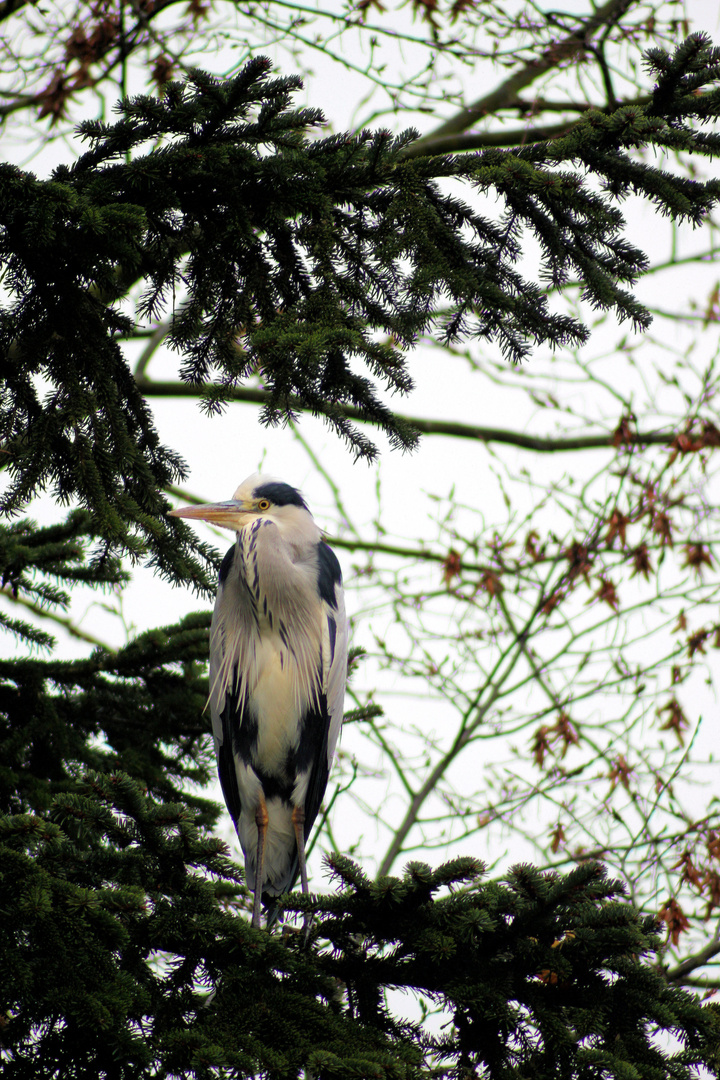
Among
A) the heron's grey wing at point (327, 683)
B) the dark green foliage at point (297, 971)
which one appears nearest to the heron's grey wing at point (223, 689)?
the heron's grey wing at point (327, 683)

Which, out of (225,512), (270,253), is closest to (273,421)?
(270,253)

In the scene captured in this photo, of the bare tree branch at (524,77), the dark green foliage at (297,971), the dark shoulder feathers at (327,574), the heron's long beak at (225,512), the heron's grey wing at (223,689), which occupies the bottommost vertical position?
the dark green foliage at (297,971)

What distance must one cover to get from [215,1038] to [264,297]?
1756 millimetres

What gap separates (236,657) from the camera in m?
3.13

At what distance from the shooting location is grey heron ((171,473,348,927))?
3064mm

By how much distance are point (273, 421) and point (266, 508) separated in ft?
3.16

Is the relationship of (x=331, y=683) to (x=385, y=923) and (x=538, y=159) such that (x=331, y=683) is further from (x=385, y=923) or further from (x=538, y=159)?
(x=538, y=159)

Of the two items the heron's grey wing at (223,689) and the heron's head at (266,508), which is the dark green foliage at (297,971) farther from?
the heron's head at (266,508)

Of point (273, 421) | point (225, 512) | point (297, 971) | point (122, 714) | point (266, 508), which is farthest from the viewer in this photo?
point (122, 714)

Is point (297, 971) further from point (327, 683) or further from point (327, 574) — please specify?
point (327, 574)

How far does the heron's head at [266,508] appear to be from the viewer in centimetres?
305

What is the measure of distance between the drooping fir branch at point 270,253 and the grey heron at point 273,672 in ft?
1.62

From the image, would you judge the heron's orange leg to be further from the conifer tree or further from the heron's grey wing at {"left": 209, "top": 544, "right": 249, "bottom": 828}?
the conifer tree

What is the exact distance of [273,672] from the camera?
307 cm
